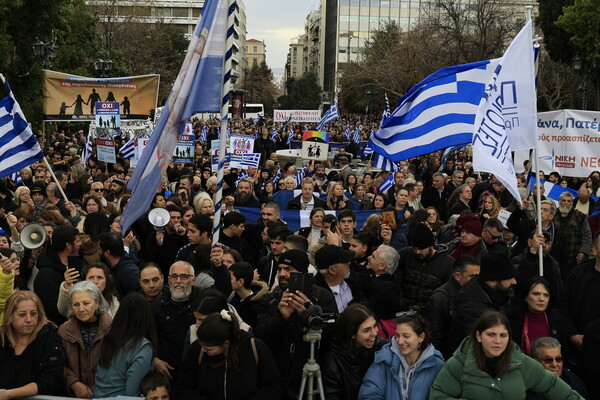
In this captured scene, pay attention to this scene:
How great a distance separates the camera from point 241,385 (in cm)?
436

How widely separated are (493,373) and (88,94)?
676 inches

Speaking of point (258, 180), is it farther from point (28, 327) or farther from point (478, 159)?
point (28, 327)

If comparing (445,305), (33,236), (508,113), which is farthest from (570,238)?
(33,236)

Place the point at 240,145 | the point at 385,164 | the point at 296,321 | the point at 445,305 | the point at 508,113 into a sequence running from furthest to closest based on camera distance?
the point at 240,145 → the point at 385,164 → the point at 508,113 → the point at 445,305 → the point at 296,321

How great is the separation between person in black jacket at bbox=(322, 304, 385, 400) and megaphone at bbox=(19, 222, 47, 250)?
3511mm

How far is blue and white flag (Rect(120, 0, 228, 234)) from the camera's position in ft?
18.2

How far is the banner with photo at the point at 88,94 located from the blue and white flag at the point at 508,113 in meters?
14.1

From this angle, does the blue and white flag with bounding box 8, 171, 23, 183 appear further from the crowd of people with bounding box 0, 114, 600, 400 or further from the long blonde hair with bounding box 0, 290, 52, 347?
the long blonde hair with bounding box 0, 290, 52, 347

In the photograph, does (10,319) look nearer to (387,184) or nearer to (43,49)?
(387,184)

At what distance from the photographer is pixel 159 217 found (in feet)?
26.3

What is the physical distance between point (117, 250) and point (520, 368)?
139 inches

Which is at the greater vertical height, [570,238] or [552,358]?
[570,238]

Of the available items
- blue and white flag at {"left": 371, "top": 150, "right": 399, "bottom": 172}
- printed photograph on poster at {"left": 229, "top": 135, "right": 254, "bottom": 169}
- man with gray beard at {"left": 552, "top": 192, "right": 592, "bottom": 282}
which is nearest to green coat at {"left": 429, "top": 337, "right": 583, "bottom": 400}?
man with gray beard at {"left": 552, "top": 192, "right": 592, "bottom": 282}

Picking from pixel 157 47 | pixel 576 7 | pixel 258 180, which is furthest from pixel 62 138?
pixel 157 47
